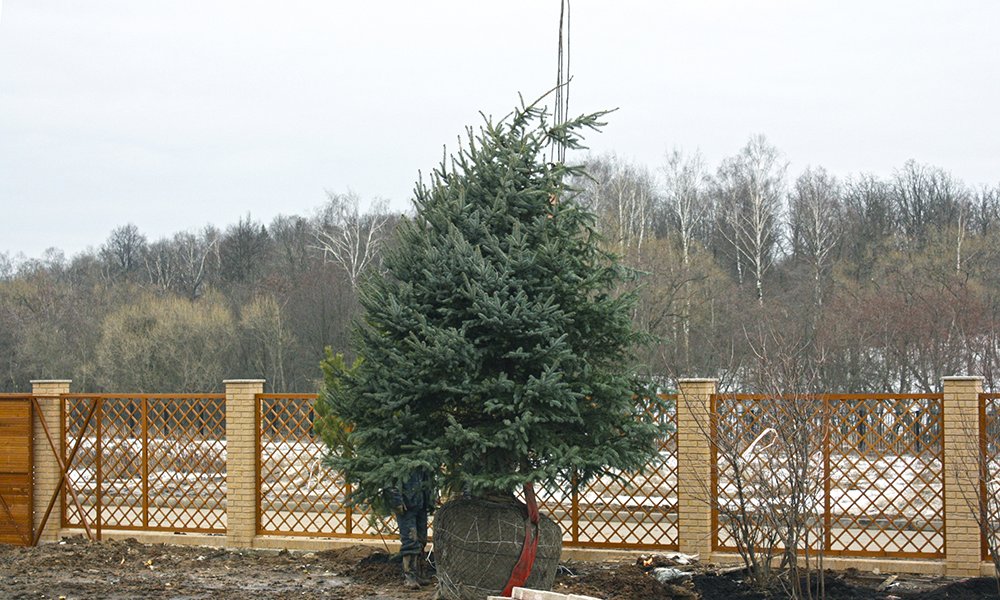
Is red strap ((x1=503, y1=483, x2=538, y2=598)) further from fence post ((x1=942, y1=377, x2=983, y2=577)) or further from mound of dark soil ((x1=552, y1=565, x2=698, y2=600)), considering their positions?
fence post ((x1=942, y1=377, x2=983, y2=577))

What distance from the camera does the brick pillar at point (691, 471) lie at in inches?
369

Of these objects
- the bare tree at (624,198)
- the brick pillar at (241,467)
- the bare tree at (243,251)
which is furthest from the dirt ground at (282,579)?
the bare tree at (243,251)

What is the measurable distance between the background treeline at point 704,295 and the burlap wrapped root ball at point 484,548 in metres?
18.1

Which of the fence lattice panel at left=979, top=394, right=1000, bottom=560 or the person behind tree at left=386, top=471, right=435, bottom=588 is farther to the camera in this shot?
the person behind tree at left=386, top=471, right=435, bottom=588

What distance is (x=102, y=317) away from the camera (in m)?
39.5

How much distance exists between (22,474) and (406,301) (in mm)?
5826

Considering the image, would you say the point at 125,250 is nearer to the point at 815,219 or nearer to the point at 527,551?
the point at 815,219

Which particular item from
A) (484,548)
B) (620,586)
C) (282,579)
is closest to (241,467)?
(282,579)

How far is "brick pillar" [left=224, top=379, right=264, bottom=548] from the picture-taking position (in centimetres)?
1060

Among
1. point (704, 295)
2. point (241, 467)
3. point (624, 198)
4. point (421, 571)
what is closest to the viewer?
point (421, 571)

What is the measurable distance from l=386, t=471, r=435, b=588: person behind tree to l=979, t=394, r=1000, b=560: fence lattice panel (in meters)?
4.19

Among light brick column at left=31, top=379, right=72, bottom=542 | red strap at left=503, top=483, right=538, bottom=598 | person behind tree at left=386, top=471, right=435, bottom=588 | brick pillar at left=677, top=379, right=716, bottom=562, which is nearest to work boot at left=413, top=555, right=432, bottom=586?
person behind tree at left=386, top=471, right=435, bottom=588

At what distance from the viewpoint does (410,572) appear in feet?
28.5

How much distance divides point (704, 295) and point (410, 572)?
25653 millimetres
